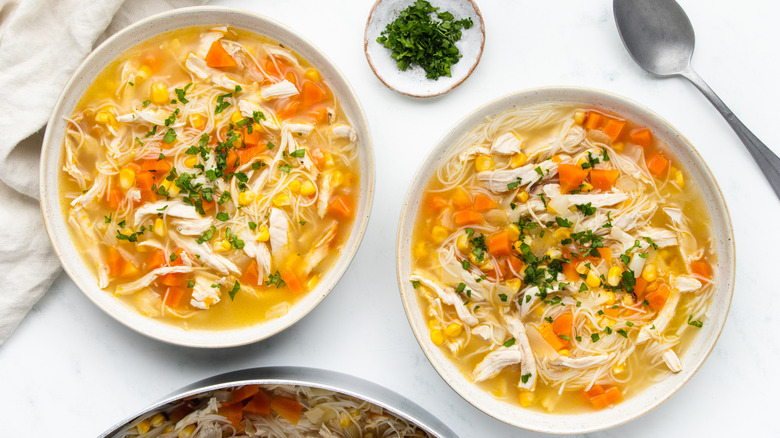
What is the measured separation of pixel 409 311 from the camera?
3.76 meters

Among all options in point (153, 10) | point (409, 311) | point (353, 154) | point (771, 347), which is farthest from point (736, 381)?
point (153, 10)

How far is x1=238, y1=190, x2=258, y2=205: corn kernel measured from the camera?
3.82 metres

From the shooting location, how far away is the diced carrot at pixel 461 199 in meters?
3.88

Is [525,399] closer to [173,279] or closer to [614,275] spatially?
[614,275]

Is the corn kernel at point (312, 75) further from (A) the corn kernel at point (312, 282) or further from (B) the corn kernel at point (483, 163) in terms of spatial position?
(A) the corn kernel at point (312, 282)

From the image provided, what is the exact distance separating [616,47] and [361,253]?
8.01 ft

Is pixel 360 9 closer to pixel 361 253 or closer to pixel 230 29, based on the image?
pixel 230 29

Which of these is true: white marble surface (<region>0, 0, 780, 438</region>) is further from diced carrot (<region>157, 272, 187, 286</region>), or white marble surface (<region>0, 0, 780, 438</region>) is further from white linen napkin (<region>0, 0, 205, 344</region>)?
diced carrot (<region>157, 272, 187, 286</region>)

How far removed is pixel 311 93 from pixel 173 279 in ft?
5.04

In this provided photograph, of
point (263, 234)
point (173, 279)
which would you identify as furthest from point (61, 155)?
point (263, 234)

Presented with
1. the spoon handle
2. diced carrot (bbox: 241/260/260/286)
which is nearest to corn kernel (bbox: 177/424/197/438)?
diced carrot (bbox: 241/260/260/286)

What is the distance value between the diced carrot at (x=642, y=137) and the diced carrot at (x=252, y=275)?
2.62 m

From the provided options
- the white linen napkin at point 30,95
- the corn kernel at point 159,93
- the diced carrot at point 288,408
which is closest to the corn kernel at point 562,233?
the diced carrot at point 288,408

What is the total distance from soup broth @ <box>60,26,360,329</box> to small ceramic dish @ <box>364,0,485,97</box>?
55 cm
